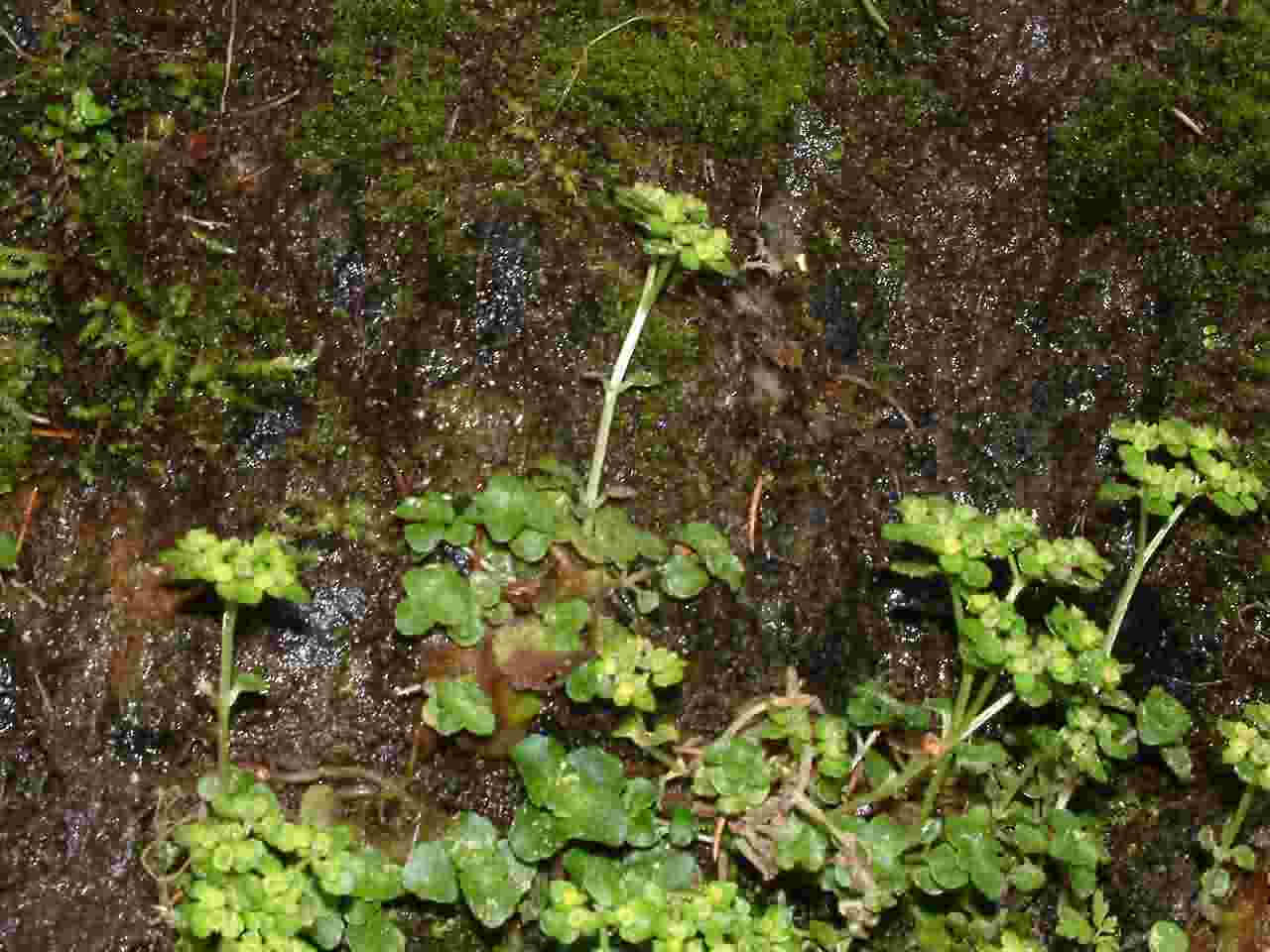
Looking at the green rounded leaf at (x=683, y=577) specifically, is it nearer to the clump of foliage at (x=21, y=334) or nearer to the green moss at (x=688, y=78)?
the green moss at (x=688, y=78)

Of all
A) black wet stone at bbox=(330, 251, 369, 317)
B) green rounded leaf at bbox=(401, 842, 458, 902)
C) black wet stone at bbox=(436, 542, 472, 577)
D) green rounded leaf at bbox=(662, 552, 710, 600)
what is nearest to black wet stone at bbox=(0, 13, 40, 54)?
black wet stone at bbox=(330, 251, 369, 317)

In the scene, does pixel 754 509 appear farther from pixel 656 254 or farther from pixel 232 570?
pixel 232 570

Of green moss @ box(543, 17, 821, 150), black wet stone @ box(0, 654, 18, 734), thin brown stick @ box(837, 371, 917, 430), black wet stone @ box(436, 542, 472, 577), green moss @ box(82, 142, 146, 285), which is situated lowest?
black wet stone @ box(0, 654, 18, 734)

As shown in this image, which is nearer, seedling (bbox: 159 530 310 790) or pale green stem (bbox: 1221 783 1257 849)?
seedling (bbox: 159 530 310 790)

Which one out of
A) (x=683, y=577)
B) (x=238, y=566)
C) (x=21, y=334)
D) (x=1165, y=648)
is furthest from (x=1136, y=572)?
(x=21, y=334)

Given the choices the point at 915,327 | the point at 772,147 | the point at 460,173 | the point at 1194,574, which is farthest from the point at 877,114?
the point at 1194,574

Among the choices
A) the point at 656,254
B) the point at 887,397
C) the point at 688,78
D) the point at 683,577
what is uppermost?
the point at 688,78

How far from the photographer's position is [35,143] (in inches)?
116

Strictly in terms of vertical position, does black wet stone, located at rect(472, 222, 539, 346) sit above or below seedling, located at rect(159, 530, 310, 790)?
above

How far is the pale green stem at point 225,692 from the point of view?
8.71ft

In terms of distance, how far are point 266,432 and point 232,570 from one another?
416 millimetres

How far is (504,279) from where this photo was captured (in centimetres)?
297

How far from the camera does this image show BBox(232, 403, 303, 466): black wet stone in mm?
2881

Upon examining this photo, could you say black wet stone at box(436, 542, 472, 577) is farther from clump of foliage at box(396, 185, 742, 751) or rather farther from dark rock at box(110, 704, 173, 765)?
dark rock at box(110, 704, 173, 765)
